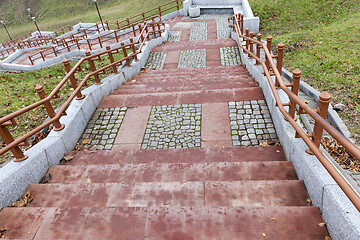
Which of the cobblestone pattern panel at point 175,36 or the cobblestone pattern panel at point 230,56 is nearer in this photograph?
the cobblestone pattern panel at point 230,56

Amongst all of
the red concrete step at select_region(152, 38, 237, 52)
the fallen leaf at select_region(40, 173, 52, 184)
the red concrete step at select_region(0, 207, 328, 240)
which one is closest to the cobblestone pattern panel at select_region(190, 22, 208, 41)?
the red concrete step at select_region(152, 38, 237, 52)

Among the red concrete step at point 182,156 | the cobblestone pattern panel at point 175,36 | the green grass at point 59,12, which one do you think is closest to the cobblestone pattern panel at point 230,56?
the cobblestone pattern panel at point 175,36

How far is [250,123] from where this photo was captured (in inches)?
221

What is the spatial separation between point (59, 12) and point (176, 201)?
1924 inches

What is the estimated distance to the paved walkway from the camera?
9.47 feet

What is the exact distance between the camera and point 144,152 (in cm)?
492

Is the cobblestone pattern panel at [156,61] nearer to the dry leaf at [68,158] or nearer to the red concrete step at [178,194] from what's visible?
the dry leaf at [68,158]

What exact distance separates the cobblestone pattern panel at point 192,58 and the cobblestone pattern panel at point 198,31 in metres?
3.13

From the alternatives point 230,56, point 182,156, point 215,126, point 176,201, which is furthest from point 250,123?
point 230,56

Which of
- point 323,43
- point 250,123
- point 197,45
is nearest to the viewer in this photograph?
point 250,123

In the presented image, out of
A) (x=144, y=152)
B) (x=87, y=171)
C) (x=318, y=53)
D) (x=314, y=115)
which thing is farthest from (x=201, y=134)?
(x=318, y=53)

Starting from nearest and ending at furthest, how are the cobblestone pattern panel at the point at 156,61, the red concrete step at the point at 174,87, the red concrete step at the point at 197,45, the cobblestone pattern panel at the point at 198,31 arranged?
the red concrete step at the point at 174,87, the cobblestone pattern panel at the point at 156,61, the red concrete step at the point at 197,45, the cobblestone pattern panel at the point at 198,31

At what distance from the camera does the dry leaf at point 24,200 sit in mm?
3752

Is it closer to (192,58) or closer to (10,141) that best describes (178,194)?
(10,141)
